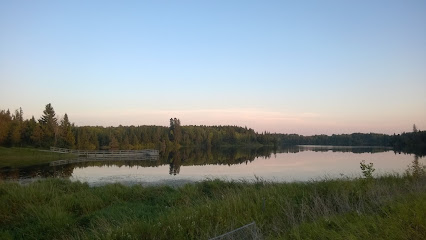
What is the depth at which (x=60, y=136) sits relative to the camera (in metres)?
76.2

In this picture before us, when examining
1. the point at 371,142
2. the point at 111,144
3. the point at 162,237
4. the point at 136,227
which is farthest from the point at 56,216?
the point at 371,142

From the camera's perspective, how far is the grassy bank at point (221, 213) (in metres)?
5.50

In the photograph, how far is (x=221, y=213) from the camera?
26.6 feet

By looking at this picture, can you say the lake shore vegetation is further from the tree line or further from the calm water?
the tree line

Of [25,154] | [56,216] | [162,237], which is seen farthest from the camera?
[25,154]

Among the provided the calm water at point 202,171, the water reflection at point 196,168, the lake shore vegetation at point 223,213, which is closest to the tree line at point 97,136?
the water reflection at point 196,168

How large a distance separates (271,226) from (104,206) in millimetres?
7928

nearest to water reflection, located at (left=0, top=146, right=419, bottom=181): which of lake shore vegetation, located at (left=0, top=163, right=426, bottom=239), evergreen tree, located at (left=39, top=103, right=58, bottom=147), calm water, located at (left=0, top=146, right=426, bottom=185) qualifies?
calm water, located at (left=0, top=146, right=426, bottom=185)

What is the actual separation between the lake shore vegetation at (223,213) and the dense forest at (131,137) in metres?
64.5

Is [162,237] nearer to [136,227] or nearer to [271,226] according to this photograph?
[136,227]

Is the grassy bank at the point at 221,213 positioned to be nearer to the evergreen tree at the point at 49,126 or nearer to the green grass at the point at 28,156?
the green grass at the point at 28,156

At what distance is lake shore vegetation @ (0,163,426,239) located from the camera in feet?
18.1

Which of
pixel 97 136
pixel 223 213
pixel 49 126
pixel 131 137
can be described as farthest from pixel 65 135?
pixel 223 213

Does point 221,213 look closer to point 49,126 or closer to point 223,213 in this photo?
point 223,213
